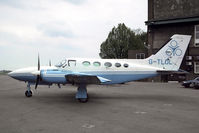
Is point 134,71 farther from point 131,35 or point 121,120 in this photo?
point 131,35

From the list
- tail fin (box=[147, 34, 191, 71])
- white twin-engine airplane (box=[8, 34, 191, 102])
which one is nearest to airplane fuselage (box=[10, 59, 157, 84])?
white twin-engine airplane (box=[8, 34, 191, 102])

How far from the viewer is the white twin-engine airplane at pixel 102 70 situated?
10156 mm

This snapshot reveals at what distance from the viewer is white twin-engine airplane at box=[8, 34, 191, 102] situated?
10156 mm

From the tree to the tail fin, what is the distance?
36.1 metres

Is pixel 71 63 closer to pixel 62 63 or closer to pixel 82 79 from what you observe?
pixel 62 63

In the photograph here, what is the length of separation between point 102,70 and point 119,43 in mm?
38556

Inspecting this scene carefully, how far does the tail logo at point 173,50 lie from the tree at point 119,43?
36104 millimetres

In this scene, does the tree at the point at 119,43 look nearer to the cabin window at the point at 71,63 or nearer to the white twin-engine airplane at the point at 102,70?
the white twin-engine airplane at the point at 102,70

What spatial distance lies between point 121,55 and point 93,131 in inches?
1761

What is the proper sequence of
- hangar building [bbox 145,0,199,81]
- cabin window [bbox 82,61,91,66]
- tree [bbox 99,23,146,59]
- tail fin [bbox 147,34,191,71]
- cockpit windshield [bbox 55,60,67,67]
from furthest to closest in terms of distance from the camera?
tree [bbox 99,23,146,59], hangar building [bbox 145,0,199,81], tail fin [bbox 147,34,191,71], cabin window [bbox 82,61,91,66], cockpit windshield [bbox 55,60,67,67]

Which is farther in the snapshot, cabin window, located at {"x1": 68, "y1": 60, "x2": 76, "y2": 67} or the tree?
the tree

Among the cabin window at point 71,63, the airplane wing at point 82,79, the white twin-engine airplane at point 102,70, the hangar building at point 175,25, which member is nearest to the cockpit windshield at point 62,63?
the white twin-engine airplane at point 102,70

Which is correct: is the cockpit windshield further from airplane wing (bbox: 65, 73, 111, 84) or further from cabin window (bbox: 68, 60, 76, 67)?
airplane wing (bbox: 65, 73, 111, 84)

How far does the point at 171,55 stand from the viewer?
42.6 ft
